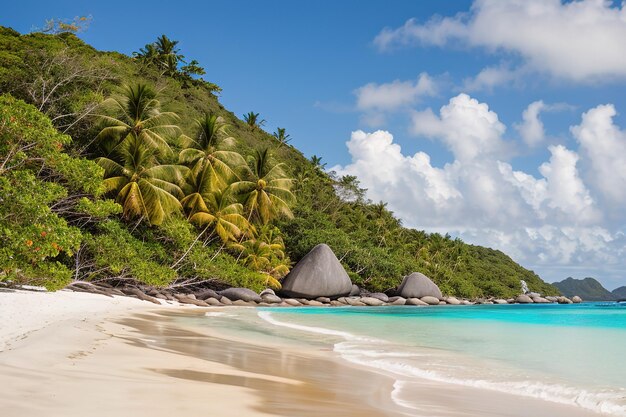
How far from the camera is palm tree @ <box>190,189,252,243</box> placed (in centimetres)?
2552

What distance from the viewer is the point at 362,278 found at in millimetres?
39688

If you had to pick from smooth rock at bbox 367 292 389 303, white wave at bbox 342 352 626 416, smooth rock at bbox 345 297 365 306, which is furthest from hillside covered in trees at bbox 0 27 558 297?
white wave at bbox 342 352 626 416

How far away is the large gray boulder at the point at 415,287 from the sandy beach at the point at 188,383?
109 feet

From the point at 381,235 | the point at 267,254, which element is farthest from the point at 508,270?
the point at 267,254

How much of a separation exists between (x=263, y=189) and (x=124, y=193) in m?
9.52

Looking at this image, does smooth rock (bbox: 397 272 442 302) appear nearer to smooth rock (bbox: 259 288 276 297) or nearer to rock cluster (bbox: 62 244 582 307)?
rock cluster (bbox: 62 244 582 307)

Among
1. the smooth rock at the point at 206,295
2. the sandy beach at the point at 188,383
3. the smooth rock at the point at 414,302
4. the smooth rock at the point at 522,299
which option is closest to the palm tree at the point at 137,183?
the smooth rock at the point at 206,295

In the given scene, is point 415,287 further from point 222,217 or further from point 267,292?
point 222,217

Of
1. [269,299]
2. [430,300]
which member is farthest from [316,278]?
[430,300]

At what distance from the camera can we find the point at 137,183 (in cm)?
2127

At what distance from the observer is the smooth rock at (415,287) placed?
39819 millimetres

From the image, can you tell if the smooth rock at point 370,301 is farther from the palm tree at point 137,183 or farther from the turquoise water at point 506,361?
the turquoise water at point 506,361

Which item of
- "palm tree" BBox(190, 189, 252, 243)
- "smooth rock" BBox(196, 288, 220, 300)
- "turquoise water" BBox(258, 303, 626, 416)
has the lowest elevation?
"smooth rock" BBox(196, 288, 220, 300)

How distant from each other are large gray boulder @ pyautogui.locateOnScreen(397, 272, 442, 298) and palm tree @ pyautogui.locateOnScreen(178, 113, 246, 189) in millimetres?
18934
